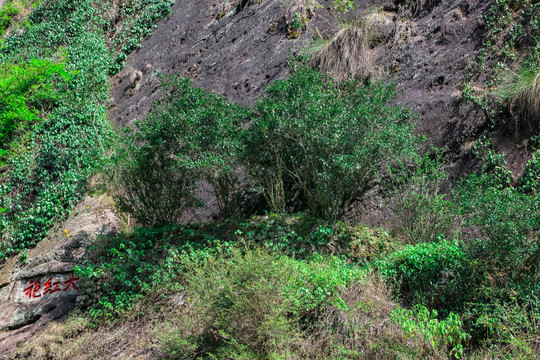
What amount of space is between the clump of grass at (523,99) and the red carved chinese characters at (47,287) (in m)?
7.52

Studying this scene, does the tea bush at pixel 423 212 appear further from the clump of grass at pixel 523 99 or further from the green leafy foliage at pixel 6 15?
the green leafy foliage at pixel 6 15

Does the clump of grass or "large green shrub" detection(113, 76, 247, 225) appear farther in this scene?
"large green shrub" detection(113, 76, 247, 225)

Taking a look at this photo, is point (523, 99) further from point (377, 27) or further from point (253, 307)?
point (253, 307)

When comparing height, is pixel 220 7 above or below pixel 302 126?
above

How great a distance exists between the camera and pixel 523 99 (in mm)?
6266

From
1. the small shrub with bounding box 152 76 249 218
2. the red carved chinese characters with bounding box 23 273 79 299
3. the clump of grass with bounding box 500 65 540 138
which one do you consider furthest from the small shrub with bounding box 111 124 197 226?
the clump of grass with bounding box 500 65 540 138

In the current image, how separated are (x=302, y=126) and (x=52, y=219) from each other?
7.66m

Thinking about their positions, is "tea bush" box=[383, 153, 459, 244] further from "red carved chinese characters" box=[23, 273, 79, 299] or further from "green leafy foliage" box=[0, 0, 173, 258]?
"green leafy foliage" box=[0, 0, 173, 258]

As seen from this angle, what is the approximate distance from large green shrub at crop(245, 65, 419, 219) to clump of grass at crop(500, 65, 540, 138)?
4.79ft

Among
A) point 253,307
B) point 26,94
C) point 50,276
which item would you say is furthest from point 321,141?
point 26,94

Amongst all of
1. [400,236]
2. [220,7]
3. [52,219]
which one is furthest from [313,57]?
[52,219]

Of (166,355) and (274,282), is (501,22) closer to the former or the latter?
(274,282)

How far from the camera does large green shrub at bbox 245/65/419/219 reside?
5941 mm

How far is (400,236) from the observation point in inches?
238
